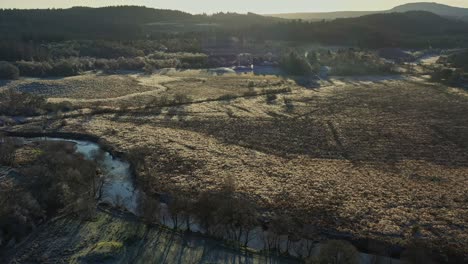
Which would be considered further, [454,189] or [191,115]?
[191,115]

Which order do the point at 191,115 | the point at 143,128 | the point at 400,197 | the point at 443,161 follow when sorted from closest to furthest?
the point at 400,197, the point at 443,161, the point at 143,128, the point at 191,115

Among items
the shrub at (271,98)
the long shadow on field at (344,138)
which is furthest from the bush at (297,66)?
the long shadow on field at (344,138)

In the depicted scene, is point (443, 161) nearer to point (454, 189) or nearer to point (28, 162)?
point (454, 189)

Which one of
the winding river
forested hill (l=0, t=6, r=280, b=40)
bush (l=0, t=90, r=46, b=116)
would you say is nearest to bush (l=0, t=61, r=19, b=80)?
bush (l=0, t=90, r=46, b=116)

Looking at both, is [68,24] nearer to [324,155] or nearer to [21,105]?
[21,105]

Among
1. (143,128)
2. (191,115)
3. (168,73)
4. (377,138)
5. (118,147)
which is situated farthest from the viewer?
(168,73)

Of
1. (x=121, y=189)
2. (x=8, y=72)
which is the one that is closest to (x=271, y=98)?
(x=121, y=189)

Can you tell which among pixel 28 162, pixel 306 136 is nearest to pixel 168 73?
pixel 306 136

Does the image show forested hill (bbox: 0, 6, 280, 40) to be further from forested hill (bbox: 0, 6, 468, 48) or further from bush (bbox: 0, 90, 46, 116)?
bush (bbox: 0, 90, 46, 116)
